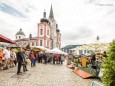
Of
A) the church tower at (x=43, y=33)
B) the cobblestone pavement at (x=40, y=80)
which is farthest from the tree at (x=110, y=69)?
the church tower at (x=43, y=33)

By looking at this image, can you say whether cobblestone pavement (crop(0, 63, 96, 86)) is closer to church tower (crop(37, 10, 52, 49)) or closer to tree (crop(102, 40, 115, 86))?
tree (crop(102, 40, 115, 86))

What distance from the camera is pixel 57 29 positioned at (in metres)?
109

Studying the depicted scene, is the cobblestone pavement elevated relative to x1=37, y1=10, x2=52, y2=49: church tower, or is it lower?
lower

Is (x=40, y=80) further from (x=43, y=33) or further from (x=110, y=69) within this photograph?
(x=43, y=33)

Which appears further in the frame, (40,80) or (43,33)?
(43,33)

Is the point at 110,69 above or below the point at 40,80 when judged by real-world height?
above

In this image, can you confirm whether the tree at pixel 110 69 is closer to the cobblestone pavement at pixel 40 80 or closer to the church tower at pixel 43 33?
the cobblestone pavement at pixel 40 80

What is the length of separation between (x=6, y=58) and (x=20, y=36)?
107 metres

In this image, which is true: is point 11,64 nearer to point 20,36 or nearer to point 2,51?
point 2,51

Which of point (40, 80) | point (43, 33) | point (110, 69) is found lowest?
point (40, 80)

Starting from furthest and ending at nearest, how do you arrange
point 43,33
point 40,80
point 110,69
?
point 43,33
point 40,80
point 110,69

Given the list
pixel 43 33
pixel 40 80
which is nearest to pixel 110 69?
pixel 40 80

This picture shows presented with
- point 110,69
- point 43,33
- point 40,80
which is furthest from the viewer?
point 43,33

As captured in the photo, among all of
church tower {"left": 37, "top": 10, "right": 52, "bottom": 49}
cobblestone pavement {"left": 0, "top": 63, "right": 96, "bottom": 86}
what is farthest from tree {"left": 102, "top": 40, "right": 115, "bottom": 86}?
church tower {"left": 37, "top": 10, "right": 52, "bottom": 49}
